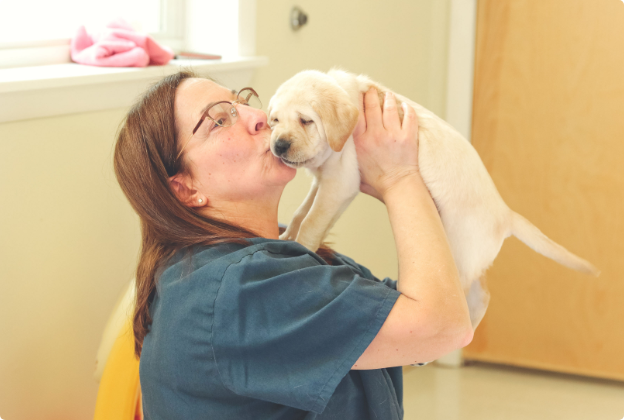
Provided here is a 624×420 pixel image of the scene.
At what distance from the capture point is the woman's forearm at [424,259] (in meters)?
0.89

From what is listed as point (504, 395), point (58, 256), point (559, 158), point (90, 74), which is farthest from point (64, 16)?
point (504, 395)

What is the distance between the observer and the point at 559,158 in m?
2.51

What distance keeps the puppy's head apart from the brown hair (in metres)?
0.19

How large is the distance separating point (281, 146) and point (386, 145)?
0.65ft

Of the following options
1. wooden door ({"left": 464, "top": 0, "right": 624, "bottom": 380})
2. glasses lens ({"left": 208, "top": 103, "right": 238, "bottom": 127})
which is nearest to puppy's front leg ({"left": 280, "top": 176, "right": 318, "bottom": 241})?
glasses lens ({"left": 208, "top": 103, "right": 238, "bottom": 127})

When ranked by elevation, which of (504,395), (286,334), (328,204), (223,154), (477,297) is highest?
(223,154)

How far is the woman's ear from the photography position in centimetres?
104

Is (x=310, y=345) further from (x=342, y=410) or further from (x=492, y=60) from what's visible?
(x=492, y=60)

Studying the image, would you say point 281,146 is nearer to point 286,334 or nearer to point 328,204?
point 328,204

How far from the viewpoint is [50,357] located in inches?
49.2

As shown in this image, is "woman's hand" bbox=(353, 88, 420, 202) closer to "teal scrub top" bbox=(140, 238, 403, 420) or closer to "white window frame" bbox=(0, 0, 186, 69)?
"teal scrub top" bbox=(140, 238, 403, 420)

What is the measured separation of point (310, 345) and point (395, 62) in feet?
5.86

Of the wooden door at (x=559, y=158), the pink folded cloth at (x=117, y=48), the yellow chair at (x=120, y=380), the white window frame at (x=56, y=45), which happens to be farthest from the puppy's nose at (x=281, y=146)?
the wooden door at (x=559, y=158)

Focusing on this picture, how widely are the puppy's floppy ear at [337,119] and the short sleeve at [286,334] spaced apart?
0.33 metres
